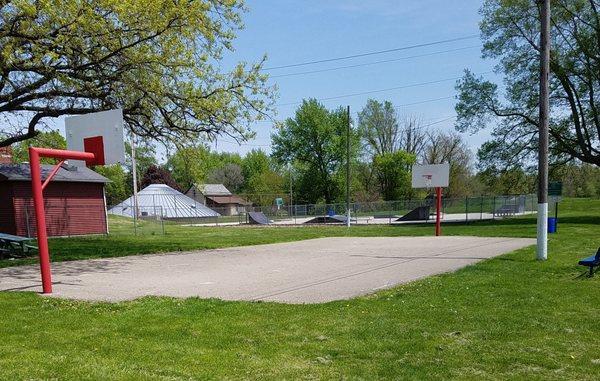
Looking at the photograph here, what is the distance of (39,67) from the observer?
563 inches

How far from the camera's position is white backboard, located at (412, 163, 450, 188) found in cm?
2592

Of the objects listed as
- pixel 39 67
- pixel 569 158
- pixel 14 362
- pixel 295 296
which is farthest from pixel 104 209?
pixel 569 158

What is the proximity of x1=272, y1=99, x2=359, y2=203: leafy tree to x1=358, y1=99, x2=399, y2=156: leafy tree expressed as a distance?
5569 mm

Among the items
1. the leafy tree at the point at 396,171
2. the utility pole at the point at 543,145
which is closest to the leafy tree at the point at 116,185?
the leafy tree at the point at 396,171

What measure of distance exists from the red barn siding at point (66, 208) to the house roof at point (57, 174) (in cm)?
41

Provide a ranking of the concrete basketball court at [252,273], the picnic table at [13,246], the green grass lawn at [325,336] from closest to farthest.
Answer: the green grass lawn at [325,336] < the concrete basketball court at [252,273] < the picnic table at [13,246]

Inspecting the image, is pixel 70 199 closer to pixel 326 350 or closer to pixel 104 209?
pixel 104 209

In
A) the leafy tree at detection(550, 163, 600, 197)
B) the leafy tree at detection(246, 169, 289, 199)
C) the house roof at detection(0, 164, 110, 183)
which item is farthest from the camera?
the leafy tree at detection(246, 169, 289, 199)

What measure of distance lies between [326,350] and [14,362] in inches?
129

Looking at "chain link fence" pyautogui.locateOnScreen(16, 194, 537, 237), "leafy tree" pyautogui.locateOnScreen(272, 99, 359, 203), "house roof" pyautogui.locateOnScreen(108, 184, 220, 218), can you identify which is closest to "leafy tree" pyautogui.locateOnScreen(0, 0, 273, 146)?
"chain link fence" pyautogui.locateOnScreen(16, 194, 537, 237)

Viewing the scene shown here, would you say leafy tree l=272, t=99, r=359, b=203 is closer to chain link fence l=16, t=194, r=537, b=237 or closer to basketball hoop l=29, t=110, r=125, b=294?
chain link fence l=16, t=194, r=537, b=237

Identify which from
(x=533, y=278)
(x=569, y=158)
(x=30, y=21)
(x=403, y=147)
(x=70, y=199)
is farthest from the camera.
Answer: (x=403, y=147)

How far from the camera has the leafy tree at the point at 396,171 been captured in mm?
80438

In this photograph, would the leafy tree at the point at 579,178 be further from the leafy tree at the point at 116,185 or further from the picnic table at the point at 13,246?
the leafy tree at the point at 116,185
